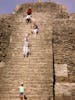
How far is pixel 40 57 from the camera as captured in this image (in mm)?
17906

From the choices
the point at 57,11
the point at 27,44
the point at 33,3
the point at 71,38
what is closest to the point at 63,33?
the point at 71,38

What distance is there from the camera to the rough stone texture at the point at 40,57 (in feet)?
51.8

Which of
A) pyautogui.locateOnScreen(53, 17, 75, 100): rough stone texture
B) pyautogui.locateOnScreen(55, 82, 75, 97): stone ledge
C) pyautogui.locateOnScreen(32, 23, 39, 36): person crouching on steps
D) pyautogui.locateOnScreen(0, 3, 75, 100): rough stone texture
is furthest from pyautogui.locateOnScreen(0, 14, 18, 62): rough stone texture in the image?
pyautogui.locateOnScreen(55, 82, 75, 97): stone ledge

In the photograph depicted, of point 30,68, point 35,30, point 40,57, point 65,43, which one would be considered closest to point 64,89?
point 30,68

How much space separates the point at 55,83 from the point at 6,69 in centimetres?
269

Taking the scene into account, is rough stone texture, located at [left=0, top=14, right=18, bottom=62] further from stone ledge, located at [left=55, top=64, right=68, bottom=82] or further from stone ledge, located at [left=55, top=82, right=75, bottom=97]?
stone ledge, located at [left=55, top=82, right=75, bottom=97]

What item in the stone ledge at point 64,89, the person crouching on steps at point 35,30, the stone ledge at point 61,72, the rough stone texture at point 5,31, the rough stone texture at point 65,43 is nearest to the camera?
the stone ledge at point 64,89

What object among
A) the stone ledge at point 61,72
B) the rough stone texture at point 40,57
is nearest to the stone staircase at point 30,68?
the rough stone texture at point 40,57

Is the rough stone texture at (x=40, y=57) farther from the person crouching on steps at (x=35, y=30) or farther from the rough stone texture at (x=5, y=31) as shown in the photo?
the person crouching on steps at (x=35, y=30)

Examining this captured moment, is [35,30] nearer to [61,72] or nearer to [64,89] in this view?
[61,72]

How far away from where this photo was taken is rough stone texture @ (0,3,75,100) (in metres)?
15.8

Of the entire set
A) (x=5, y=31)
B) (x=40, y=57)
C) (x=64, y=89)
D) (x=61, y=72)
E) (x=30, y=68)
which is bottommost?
(x=64, y=89)

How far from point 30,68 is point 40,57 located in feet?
3.66

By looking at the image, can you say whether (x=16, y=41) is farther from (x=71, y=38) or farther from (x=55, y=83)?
(x=55, y=83)
